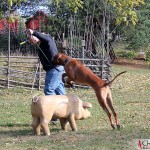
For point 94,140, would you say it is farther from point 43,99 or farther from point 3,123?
point 3,123

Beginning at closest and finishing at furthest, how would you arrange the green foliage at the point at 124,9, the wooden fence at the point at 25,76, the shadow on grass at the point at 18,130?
the shadow on grass at the point at 18,130 < the green foliage at the point at 124,9 < the wooden fence at the point at 25,76

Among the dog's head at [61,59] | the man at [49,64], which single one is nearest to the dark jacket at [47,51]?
the man at [49,64]

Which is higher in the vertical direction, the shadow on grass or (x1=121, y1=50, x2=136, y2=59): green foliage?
the shadow on grass

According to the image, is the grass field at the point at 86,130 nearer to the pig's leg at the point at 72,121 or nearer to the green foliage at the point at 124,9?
the pig's leg at the point at 72,121

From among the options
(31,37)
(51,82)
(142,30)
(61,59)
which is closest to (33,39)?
(31,37)

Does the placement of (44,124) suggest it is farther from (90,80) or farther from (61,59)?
(61,59)

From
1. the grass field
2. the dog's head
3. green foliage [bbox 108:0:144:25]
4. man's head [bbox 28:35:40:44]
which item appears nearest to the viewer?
the grass field

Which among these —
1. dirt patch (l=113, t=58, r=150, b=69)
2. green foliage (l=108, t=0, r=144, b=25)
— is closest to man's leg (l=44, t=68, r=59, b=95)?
green foliage (l=108, t=0, r=144, b=25)

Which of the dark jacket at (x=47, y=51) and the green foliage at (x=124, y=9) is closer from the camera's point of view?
the dark jacket at (x=47, y=51)

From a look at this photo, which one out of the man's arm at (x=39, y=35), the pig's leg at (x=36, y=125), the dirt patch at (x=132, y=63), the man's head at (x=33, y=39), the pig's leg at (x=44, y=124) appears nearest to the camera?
the pig's leg at (x=44, y=124)

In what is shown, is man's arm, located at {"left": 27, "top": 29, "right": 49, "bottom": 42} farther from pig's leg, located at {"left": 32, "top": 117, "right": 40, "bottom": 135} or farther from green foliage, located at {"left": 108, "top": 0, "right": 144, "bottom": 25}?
pig's leg, located at {"left": 32, "top": 117, "right": 40, "bottom": 135}

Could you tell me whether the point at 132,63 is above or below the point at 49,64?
below

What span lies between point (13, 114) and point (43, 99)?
2849mm

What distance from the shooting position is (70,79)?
24.8 feet
